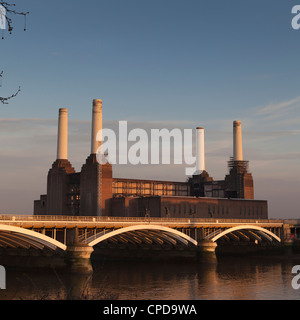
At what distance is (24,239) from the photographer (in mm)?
55969

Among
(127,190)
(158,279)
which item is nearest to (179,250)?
(158,279)

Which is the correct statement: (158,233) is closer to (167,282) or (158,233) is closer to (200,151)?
(167,282)

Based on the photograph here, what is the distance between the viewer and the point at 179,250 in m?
76.8

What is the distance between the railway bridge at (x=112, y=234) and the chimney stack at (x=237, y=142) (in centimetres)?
→ 2845

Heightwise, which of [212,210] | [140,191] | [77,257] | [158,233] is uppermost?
[140,191]

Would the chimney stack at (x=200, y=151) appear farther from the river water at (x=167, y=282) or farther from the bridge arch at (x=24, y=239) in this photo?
the bridge arch at (x=24, y=239)

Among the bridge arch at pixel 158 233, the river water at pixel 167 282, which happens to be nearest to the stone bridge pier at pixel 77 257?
the river water at pixel 167 282

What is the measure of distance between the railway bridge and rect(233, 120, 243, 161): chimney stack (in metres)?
28.4

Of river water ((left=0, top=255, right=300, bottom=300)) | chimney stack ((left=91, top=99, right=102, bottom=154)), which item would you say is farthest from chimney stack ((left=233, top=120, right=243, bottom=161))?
river water ((left=0, top=255, right=300, bottom=300))

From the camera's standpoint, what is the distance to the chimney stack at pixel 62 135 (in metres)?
107

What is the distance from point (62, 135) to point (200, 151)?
125 feet

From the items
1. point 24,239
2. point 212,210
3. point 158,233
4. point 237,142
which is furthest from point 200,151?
point 24,239

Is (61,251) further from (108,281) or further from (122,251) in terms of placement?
(122,251)

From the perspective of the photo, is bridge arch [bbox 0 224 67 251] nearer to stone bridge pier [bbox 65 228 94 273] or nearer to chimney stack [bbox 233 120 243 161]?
stone bridge pier [bbox 65 228 94 273]
